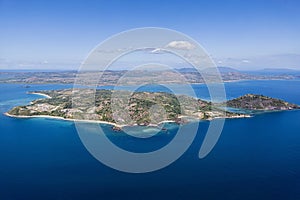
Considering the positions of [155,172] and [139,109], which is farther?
[139,109]

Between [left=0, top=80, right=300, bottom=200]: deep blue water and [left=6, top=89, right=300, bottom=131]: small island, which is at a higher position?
[left=6, top=89, right=300, bottom=131]: small island

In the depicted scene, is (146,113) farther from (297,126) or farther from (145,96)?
(297,126)

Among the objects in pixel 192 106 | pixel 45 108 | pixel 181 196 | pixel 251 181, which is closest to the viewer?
pixel 181 196

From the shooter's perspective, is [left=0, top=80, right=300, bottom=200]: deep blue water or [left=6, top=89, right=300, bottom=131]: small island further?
[left=6, top=89, right=300, bottom=131]: small island

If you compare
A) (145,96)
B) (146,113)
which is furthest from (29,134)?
(145,96)

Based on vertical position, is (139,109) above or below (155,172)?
above

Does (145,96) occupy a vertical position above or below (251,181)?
above
